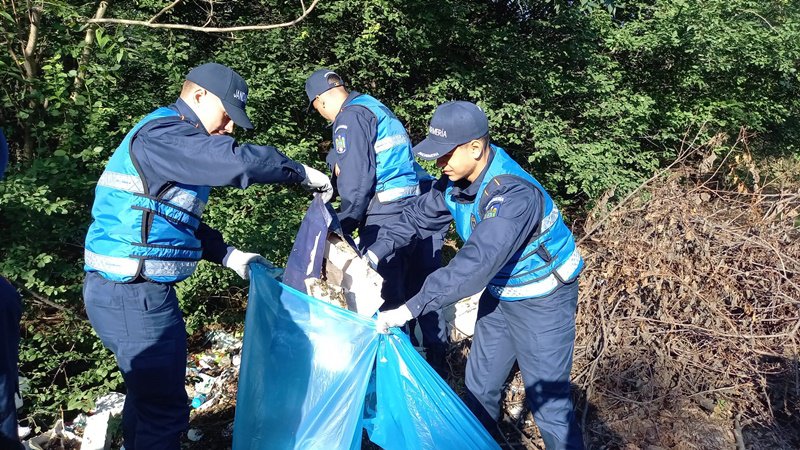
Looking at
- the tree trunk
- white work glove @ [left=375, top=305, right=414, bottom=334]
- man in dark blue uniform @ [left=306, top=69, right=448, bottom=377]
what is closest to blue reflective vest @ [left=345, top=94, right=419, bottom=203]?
man in dark blue uniform @ [left=306, top=69, right=448, bottom=377]

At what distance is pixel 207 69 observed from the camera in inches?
98.0

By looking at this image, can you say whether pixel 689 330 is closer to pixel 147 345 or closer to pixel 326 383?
pixel 326 383

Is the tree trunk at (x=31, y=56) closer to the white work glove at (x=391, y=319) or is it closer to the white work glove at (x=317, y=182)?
the white work glove at (x=317, y=182)

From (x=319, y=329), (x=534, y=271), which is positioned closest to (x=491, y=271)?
(x=534, y=271)

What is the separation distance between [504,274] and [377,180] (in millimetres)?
1287

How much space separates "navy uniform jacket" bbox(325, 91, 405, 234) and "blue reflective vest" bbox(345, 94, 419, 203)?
0.07 metres

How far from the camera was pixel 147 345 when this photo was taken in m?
2.44

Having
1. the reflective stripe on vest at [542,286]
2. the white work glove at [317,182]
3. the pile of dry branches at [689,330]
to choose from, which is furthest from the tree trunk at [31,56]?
the pile of dry branches at [689,330]

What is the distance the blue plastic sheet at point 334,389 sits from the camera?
2299mm

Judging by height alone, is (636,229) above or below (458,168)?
below

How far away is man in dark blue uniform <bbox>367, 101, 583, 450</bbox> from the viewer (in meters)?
2.33

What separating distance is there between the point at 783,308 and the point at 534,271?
2.16m

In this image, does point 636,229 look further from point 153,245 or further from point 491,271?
point 153,245

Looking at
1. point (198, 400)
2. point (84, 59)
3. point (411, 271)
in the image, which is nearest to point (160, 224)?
point (198, 400)
